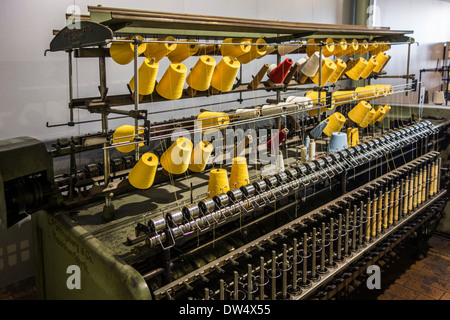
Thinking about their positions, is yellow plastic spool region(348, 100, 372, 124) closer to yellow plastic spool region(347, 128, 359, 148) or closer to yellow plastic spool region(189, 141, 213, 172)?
yellow plastic spool region(347, 128, 359, 148)

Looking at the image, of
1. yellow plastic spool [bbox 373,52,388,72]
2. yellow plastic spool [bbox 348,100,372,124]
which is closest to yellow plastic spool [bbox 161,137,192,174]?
yellow plastic spool [bbox 348,100,372,124]

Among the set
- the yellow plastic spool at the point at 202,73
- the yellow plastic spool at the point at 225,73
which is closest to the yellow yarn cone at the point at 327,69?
the yellow plastic spool at the point at 225,73

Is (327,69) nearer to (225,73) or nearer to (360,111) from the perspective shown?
(360,111)

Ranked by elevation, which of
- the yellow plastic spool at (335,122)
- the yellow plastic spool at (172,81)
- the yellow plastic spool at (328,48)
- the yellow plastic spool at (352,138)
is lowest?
the yellow plastic spool at (352,138)

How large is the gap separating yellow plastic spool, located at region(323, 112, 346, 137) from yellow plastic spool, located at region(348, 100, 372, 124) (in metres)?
0.24

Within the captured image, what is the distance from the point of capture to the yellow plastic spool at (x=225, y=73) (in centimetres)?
210

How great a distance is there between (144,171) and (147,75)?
46 centimetres

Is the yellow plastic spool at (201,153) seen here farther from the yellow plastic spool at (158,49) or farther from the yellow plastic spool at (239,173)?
the yellow plastic spool at (158,49)

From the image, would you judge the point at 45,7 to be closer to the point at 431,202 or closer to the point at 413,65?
the point at 431,202

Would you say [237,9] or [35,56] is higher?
[237,9]

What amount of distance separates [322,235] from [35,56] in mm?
2274

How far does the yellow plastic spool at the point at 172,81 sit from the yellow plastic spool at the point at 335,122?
4.37ft
